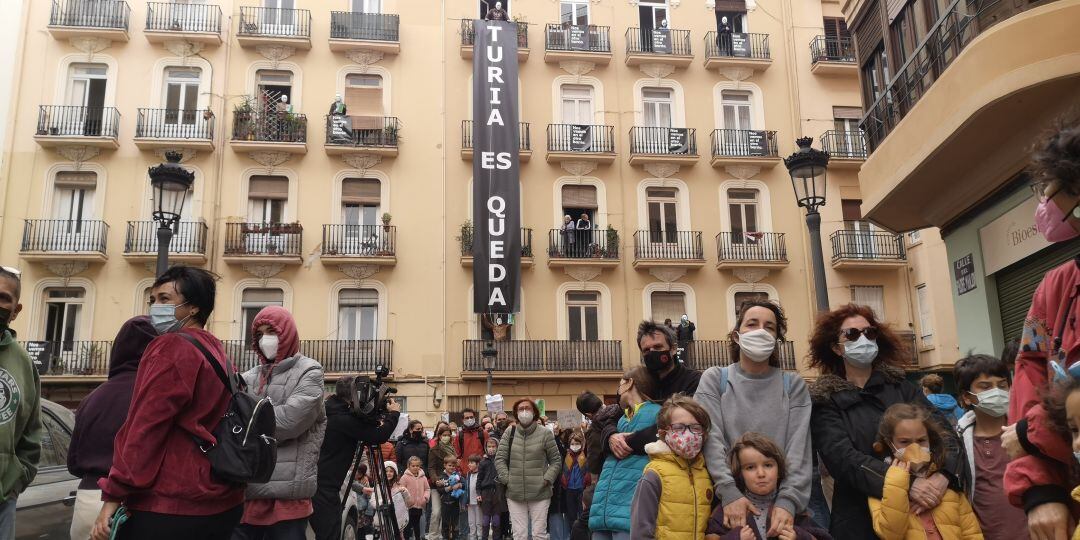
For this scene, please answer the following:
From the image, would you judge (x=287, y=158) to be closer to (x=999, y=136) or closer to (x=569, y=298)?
(x=569, y=298)

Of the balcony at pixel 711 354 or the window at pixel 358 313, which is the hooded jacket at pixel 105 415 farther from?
the balcony at pixel 711 354

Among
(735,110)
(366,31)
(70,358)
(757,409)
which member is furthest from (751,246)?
(757,409)

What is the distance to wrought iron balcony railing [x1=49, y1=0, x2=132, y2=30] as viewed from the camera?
2567 centimetres

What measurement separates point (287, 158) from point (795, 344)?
17348 millimetres

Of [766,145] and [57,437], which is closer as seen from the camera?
[57,437]

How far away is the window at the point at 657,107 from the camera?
27969mm

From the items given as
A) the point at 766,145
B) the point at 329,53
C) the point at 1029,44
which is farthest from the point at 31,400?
the point at 766,145

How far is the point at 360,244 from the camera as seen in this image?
83.7 feet

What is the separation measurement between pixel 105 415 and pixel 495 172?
69.9 ft

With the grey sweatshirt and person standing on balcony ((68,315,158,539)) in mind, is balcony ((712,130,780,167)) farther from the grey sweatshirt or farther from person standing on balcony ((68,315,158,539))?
person standing on balcony ((68,315,158,539))

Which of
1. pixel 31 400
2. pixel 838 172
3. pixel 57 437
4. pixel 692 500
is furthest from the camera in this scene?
pixel 838 172

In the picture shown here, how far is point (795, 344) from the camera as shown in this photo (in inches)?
1065

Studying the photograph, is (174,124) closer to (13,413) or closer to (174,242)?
(174,242)

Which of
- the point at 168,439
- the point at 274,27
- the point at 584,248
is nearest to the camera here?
the point at 168,439
